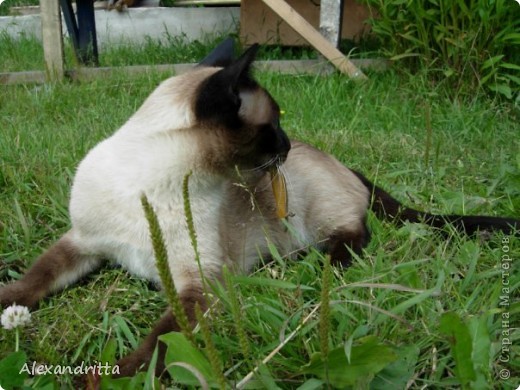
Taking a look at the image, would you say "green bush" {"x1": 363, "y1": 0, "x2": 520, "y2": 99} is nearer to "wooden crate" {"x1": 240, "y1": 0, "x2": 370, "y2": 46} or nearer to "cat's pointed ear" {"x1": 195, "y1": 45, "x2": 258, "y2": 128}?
"wooden crate" {"x1": 240, "y1": 0, "x2": 370, "y2": 46}

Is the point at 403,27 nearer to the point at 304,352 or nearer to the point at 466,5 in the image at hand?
the point at 466,5

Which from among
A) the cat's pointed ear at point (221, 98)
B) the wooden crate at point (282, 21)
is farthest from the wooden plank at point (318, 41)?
the cat's pointed ear at point (221, 98)

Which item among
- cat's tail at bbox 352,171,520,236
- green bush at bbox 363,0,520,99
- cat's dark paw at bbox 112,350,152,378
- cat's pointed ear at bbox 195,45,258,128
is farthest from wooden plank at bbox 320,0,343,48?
cat's dark paw at bbox 112,350,152,378

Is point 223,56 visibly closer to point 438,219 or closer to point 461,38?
point 438,219

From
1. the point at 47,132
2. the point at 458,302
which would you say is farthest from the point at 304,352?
the point at 47,132

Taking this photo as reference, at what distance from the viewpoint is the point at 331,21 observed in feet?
15.0

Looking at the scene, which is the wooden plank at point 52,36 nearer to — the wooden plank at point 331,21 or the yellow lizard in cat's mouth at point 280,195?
the wooden plank at point 331,21

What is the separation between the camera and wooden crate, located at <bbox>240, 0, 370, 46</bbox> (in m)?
5.57

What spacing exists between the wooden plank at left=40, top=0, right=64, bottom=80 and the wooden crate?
65.9 inches

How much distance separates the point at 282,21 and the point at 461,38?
2.05 m

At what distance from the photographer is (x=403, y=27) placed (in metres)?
4.06

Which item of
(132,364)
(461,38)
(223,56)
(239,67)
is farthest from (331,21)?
(132,364)

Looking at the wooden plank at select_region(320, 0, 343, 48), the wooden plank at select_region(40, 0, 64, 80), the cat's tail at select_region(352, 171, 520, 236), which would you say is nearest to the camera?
the cat's tail at select_region(352, 171, 520, 236)

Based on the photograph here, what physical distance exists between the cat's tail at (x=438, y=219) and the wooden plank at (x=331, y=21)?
2.29m
